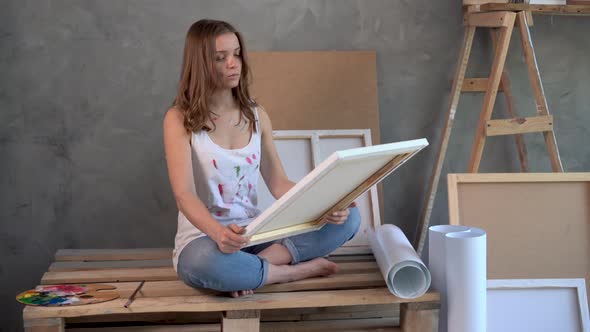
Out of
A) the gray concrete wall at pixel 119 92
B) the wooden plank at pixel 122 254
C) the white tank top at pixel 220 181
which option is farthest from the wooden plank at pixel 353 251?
the gray concrete wall at pixel 119 92

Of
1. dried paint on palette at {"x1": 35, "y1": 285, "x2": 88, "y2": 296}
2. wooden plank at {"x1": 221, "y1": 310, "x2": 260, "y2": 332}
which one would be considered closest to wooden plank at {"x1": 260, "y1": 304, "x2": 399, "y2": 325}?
wooden plank at {"x1": 221, "y1": 310, "x2": 260, "y2": 332}

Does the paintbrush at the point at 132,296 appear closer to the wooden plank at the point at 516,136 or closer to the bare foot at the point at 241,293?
the bare foot at the point at 241,293

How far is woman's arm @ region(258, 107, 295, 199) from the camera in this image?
277 cm

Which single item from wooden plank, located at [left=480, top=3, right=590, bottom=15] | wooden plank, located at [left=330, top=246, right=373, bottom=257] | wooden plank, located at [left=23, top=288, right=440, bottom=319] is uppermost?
wooden plank, located at [left=480, top=3, right=590, bottom=15]

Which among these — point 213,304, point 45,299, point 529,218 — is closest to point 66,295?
point 45,299

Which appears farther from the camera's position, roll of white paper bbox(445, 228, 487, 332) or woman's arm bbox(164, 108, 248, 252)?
roll of white paper bbox(445, 228, 487, 332)

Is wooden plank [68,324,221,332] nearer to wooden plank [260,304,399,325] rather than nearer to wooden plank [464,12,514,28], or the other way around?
wooden plank [260,304,399,325]

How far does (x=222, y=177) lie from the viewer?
261 cm

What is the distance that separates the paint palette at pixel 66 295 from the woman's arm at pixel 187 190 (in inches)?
13.8

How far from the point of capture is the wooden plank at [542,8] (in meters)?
3.29

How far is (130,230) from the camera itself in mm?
3469

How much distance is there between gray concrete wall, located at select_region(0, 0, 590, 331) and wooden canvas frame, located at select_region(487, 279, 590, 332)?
0.84 m

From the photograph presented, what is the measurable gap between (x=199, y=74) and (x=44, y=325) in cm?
90

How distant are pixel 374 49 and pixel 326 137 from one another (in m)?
0.49
